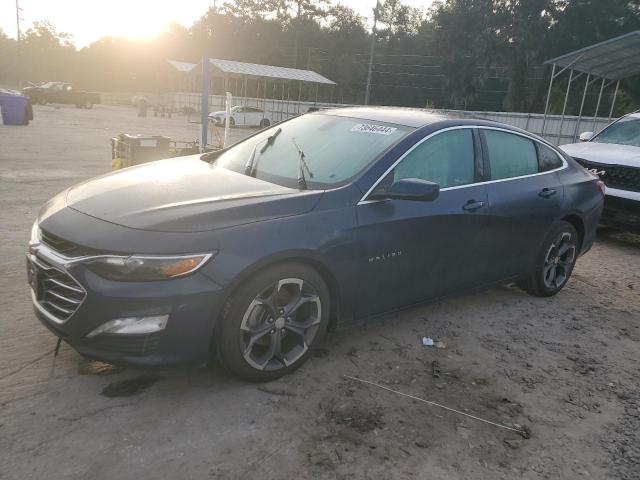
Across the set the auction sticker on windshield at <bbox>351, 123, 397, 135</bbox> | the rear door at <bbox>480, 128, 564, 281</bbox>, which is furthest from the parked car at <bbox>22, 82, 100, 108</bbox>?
the rear door at <bbox>480, 128, 564, 281</bbox>

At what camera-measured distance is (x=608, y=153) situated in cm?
763

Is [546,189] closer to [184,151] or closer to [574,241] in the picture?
[574,241]

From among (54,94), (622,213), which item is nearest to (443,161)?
(622,213)

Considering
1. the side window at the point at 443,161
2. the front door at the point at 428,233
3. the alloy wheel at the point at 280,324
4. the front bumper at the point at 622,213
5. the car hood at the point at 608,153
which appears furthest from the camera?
the car hood at the point at 608,153

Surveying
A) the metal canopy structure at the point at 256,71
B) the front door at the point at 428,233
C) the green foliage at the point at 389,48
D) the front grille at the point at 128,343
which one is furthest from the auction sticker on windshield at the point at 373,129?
the metal canopy structure at the point at 256,71

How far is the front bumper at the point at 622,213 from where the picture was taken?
22.8ft

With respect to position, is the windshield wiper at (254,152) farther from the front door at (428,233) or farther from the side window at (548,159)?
the side window at (548,159)

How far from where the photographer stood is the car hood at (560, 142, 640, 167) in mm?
7211

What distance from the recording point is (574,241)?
5.20 metres

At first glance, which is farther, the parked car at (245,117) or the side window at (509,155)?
the parked car at (245,117)

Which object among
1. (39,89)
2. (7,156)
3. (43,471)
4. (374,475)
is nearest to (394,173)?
(374,475)

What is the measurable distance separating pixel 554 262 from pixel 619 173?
10.1 ft

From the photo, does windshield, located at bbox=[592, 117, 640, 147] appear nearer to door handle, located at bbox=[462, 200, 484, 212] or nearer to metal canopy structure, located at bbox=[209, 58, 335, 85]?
door handle, located at bbox=[462, 200, 484, 212]

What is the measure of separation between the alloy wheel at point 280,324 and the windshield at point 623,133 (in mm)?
6933
